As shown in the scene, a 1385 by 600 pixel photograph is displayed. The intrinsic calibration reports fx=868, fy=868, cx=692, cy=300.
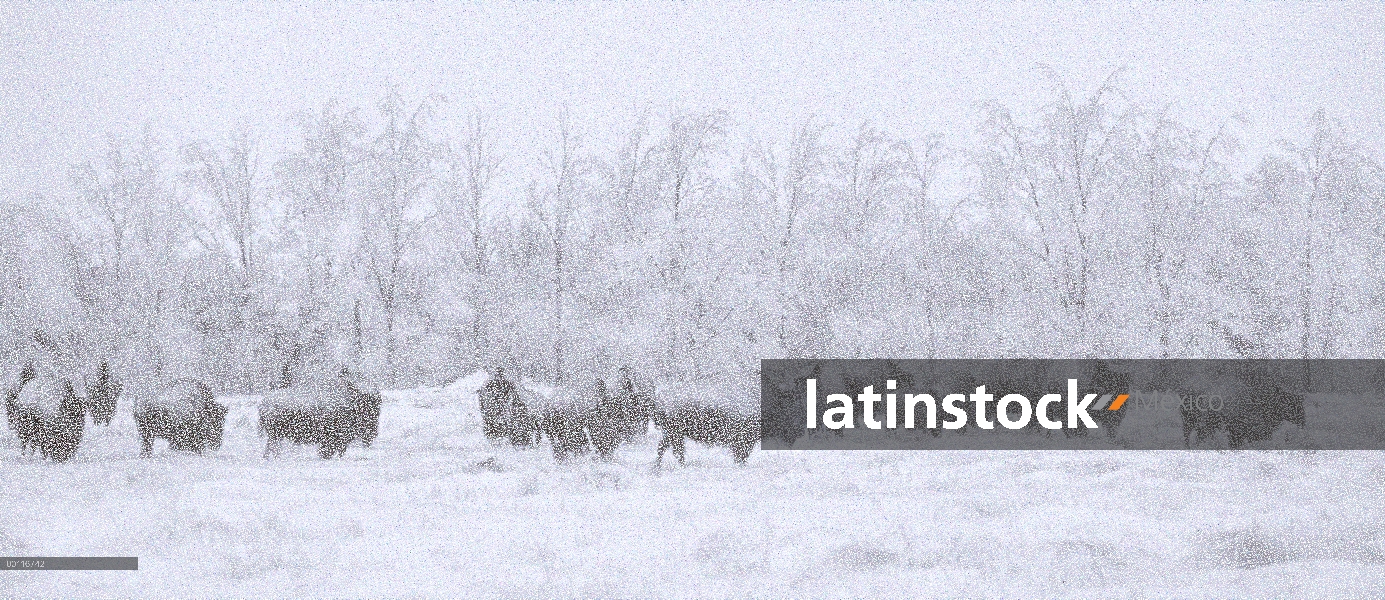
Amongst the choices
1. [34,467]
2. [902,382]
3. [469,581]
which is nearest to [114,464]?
[34,467]

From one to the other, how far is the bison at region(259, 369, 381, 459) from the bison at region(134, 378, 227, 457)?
822 mm

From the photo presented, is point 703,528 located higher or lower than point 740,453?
higher

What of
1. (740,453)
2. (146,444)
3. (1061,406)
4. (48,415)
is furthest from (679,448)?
(1061,406)

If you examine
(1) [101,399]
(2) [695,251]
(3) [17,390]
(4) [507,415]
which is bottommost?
(4) [507,415]

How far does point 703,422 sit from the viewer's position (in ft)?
40.8

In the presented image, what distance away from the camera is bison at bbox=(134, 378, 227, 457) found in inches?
503

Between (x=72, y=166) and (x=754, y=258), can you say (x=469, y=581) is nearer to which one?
(x=754, y=258)

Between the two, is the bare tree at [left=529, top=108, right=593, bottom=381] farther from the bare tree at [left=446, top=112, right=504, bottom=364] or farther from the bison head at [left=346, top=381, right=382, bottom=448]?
the bison head at [left=346, top=381, right=382, bottom=448]

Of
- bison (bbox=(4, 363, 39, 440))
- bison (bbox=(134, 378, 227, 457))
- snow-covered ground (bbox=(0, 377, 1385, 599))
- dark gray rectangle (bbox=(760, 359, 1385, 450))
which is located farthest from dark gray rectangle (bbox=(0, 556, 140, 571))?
dark gray rectangle (bbox=(760, 359, 1385, 450))

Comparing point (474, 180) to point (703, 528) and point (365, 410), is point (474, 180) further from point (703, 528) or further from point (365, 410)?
point (703, 528)

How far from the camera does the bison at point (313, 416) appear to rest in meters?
13.0

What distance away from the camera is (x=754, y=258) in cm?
2042

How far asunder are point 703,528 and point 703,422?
15.1 ft

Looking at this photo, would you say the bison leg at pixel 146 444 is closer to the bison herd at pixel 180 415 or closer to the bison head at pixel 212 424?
the bison herd at pixel 180 415
